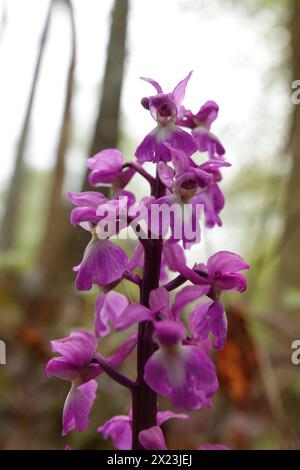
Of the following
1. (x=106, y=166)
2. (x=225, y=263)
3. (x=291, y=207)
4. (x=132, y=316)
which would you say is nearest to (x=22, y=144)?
(x=291, y=207)

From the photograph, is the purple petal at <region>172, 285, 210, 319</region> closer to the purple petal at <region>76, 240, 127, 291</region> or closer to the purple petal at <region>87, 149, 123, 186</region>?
Result: the purple petal at <region>76, 240, 127, 291</region>

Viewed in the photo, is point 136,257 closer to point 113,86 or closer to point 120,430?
point 120,430

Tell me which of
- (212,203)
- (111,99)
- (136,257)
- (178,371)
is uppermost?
(111,99)

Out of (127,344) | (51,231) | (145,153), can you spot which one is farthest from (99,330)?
(51,231)

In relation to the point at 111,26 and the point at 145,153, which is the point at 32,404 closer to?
the point at 145,153

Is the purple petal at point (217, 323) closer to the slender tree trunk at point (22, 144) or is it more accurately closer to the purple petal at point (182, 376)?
the purple petal at point (182, 376)

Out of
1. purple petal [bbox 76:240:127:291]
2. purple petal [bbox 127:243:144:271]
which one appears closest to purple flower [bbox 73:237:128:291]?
purple petal [bbox 76:240:127:291]
